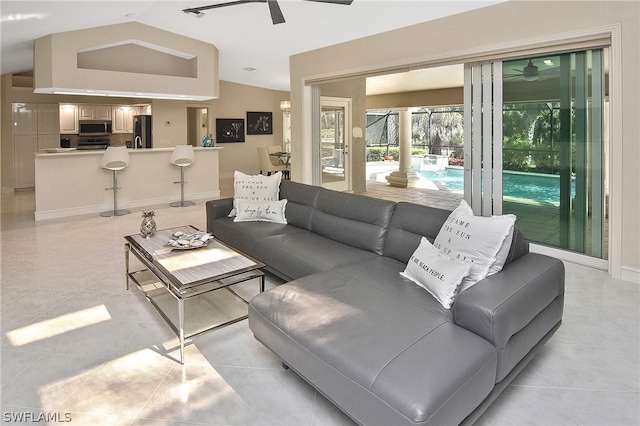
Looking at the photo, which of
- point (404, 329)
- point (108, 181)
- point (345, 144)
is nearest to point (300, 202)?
point (404, 329)

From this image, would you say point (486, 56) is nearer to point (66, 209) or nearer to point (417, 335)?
point (417, 335)

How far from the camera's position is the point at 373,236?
125 inches

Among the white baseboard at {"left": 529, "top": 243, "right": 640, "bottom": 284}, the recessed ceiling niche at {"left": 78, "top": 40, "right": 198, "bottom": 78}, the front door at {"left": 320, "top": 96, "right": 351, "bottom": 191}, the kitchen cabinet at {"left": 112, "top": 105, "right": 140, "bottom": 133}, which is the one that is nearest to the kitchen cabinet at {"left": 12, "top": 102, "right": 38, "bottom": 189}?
the kitchen cabinet at {"left": 112, "top": 105, "right": 140, "bottom": 133}

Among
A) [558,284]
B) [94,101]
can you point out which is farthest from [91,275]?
[94,101]

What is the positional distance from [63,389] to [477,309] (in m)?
2.12

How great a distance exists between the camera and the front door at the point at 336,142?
332 inches

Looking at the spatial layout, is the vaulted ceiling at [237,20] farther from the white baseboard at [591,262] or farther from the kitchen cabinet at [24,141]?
the white baseboard at [591,262]

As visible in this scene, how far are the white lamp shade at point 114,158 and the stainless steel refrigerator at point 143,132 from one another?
120 inches

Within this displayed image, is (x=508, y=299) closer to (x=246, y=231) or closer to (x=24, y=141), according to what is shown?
(x=246, y=231)

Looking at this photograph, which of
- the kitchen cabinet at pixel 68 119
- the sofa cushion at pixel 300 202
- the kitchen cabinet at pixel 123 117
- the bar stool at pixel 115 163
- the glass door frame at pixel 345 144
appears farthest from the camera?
the kitchen cabinet at pixel 123 117

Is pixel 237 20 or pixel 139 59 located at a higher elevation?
pixel 237 20

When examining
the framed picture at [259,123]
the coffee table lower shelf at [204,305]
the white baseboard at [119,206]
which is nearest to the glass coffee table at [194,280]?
the coffee table lower shelf at [204,305]

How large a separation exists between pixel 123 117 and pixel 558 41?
9652 mm

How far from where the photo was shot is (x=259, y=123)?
12.3 metres
